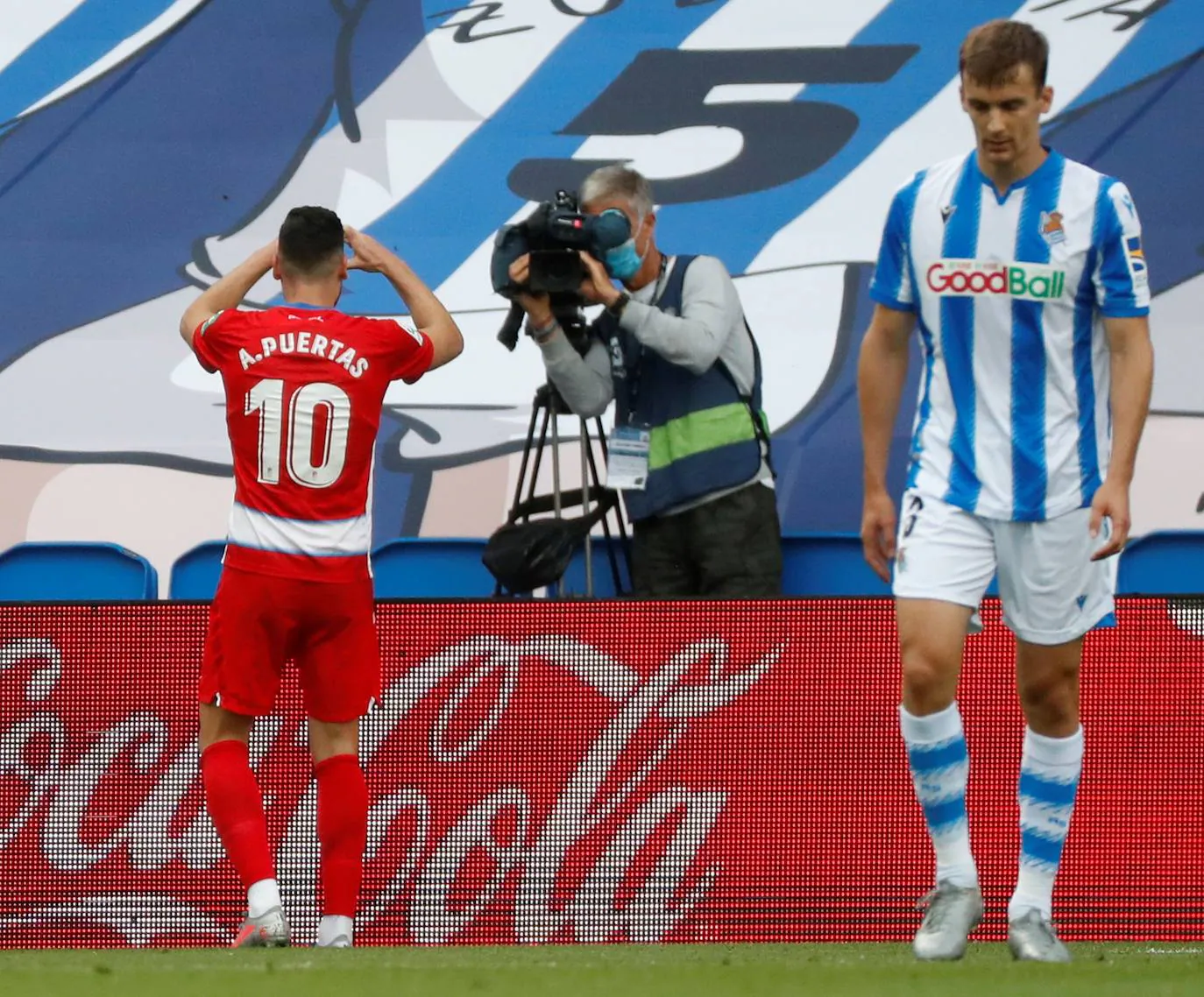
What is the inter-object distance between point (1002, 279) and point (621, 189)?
7.28ft

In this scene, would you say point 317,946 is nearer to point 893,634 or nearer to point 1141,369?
point 893,634

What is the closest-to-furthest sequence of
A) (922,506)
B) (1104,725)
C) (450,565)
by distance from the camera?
(922,506) < (1104,725) < (450,565)

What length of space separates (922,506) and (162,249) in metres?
4.18

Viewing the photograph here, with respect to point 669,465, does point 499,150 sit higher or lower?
higher

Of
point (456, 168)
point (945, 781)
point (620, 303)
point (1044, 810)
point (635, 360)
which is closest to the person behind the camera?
point (945, 781)

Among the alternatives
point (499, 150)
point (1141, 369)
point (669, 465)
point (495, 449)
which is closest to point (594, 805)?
point (669, 465)

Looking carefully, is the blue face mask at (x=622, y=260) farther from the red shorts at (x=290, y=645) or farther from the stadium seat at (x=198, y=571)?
the stadium seat at (x=198, y=571)

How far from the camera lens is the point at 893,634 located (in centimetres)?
499

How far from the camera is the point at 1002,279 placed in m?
3.87

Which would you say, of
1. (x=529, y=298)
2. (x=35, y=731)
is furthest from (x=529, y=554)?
(x=35, y=731)

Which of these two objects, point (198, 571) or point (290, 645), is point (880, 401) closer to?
point (290, 645)

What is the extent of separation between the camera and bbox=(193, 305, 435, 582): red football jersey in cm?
458

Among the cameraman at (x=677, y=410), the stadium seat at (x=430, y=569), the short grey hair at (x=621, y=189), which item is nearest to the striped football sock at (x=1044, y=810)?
the cameraman at (x=677, y=410)

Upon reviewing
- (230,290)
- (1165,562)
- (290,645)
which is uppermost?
(230,290)
